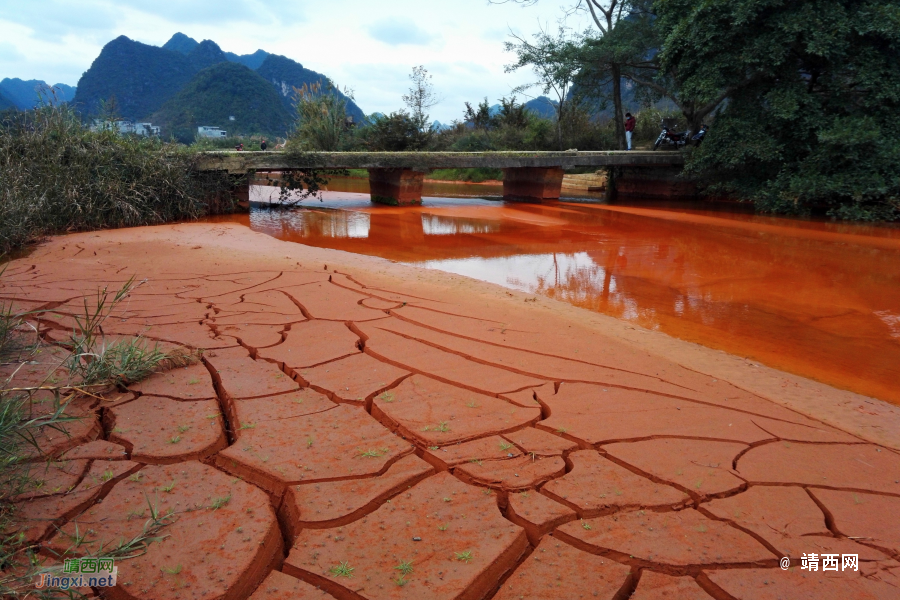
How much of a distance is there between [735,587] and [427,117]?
75.4 feet

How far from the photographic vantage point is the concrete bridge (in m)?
11.9

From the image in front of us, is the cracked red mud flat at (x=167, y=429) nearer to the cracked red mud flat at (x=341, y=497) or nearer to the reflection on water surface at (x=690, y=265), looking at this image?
the cracked red mud flat at (x=341, y=497)

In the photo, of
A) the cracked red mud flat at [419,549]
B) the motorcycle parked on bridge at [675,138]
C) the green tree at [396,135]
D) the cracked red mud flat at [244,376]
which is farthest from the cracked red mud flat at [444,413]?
the green tree at [396,135]

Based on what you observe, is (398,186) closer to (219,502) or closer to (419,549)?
(219,502)

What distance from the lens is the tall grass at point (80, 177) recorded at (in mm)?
7766

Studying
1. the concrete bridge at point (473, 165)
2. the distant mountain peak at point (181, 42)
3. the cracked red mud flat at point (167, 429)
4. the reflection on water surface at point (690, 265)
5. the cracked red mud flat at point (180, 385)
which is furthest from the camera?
the distant mountain peak at point (181, 42)

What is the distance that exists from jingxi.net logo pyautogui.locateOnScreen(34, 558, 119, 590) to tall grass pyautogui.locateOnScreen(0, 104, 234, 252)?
6.75 metres

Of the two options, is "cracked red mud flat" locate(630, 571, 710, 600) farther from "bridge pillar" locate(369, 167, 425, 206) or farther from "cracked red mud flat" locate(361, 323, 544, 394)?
"bridge pillar" locate(369, 167, 425, 206)

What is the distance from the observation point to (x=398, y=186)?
14109 millimetres

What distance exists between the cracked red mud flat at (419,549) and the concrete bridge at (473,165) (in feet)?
35.4

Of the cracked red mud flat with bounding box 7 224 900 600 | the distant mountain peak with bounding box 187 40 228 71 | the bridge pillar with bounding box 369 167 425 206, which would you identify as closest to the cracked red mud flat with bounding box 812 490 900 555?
the cracked red mud flat with bounding box 7 224 900 600

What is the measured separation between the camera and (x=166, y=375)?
9.65ft

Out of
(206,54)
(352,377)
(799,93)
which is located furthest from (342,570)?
(206,54)

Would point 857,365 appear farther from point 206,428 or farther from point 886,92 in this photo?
point 886,92
